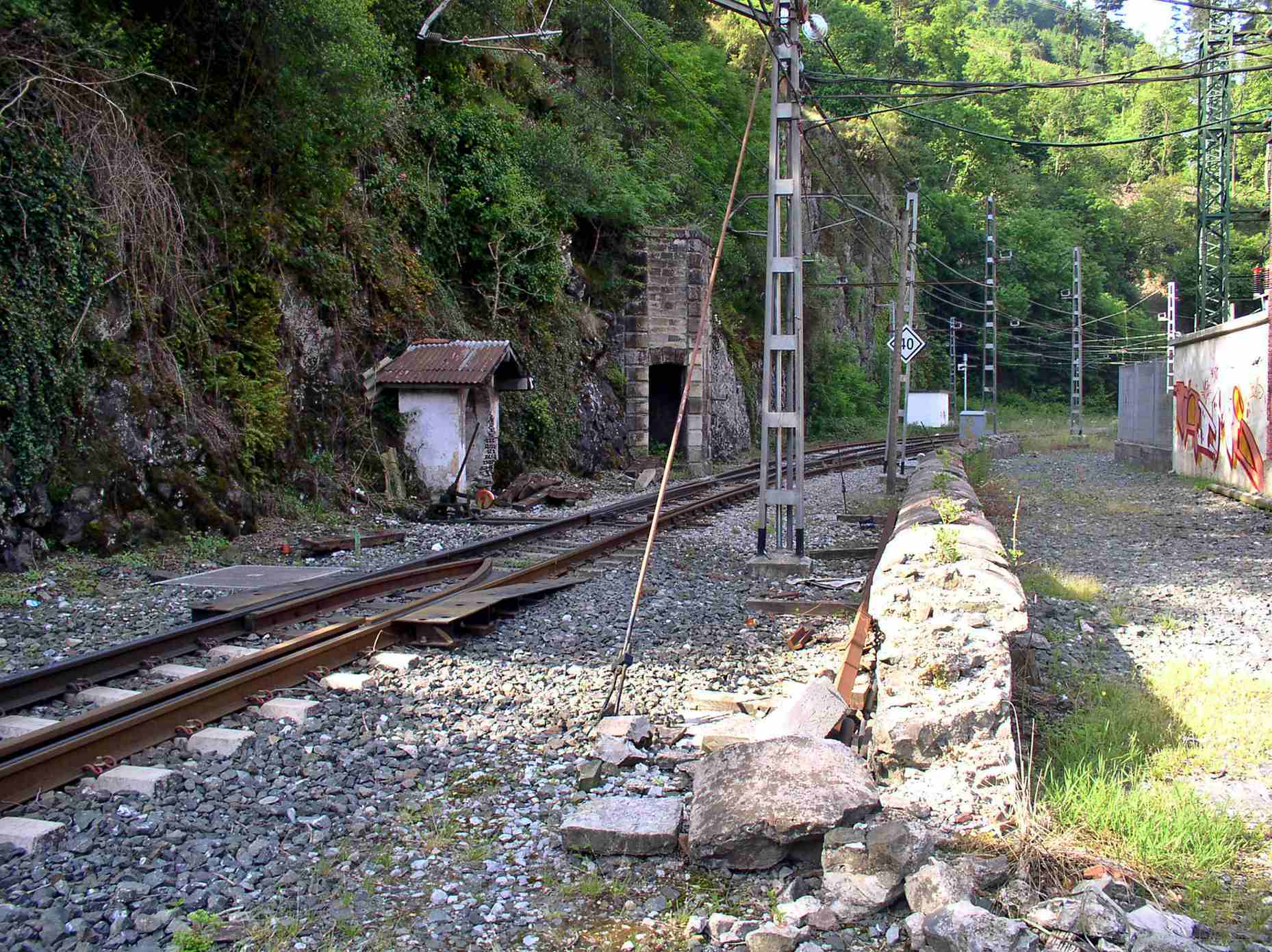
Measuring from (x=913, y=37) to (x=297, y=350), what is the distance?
238 feet

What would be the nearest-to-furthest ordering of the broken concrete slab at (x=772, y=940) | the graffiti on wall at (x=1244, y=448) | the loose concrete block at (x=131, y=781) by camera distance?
the broken concrete slab at (x=772, y=940)
the loose concrete block at (x=131, y=781)
the graffiti on wall at (x=1244, y=448)

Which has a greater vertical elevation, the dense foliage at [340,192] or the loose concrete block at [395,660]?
the dense foliage at [340,192]

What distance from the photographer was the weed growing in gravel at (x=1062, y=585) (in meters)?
9.79

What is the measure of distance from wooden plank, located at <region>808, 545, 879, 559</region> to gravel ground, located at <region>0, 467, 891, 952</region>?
484 centimetres

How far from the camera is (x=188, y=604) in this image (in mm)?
8789

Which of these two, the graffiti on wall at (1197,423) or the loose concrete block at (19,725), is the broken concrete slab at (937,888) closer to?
the loose concrete block at (19,725)

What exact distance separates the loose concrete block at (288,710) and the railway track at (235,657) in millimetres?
131

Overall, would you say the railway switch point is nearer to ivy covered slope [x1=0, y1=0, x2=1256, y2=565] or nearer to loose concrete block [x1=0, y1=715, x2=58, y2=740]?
ivy covered slope [x1=0, y1=0, x2=1256, y2=565]

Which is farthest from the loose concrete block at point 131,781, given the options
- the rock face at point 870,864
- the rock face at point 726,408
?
the rock face at point 726,408

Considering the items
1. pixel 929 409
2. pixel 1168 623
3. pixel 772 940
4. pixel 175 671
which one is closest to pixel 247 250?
pixel 175 671

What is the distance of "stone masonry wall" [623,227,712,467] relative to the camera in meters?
25.8

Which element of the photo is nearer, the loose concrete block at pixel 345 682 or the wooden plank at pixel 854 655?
the wooden plank at pixel 854 655

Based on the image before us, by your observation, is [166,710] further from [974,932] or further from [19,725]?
[974,932]

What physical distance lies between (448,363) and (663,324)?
35.5 feet
